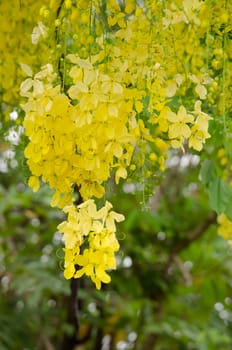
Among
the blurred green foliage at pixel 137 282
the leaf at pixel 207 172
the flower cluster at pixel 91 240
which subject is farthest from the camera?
the blurred green foliage at pixel 137 282

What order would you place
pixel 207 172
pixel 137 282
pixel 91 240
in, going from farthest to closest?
pixel 137 282, pixel 207 172, pixel 91 240

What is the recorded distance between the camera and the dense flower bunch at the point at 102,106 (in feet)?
2.24

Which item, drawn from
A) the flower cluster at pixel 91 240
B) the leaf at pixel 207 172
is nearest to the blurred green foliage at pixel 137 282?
the leaf at pixel 207 172

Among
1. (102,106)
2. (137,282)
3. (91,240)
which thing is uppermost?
(102,106)

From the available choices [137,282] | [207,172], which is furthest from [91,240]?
[137,282]

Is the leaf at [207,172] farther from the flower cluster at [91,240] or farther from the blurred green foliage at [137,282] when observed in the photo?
the blurred green foliage at [137,282]

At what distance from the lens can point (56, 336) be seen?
83.0 inches

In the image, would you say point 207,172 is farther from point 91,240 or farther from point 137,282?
point 137,282

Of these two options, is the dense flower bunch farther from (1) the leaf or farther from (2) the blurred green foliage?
(2) the blurred green foliage

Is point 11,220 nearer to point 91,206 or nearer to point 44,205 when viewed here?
point 44,205

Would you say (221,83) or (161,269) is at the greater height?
(221,83)

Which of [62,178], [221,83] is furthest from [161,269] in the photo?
[62,178]

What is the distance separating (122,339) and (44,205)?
50cm

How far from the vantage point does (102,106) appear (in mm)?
689
